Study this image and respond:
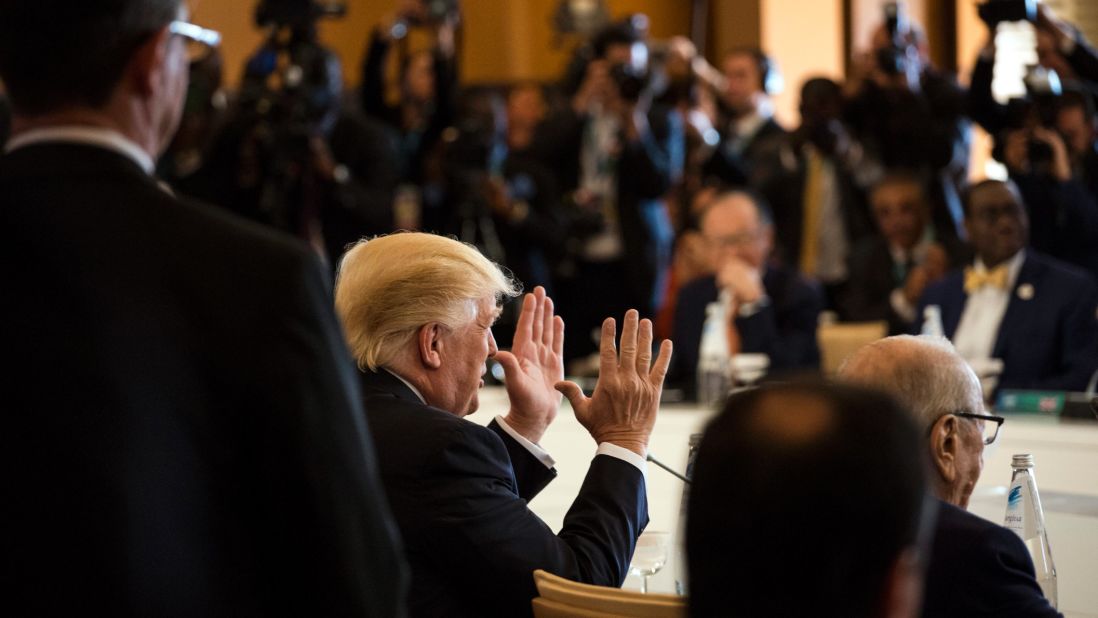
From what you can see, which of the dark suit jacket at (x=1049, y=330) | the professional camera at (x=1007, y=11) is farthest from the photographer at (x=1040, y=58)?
the dark suit jacket at (x=1049, y=330)

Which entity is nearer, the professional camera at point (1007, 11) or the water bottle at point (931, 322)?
the water bottle at point (931, 322)

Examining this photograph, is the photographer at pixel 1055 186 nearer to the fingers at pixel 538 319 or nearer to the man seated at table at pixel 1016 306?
the man seated at table at pixel 1016 306

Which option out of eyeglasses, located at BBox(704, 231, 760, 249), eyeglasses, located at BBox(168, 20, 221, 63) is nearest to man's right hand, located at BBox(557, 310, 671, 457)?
eyeglasses, located at BBox(168, 20, 221, 63)

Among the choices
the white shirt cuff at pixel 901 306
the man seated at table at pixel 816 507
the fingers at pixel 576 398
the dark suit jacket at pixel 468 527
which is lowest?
the white shirt cuff at pixel 901 306

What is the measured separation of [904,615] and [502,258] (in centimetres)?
471

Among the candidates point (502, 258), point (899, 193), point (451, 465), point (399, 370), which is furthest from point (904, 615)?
point (502, 258)

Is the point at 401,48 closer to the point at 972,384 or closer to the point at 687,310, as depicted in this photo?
the point at 687,310

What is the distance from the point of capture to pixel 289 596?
1.04 metres

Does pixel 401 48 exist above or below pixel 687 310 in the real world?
above

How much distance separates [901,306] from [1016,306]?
726mm

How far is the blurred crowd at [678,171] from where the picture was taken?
457 cm

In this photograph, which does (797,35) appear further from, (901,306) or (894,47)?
(901,306)

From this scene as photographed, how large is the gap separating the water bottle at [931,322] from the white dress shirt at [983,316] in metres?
0.07

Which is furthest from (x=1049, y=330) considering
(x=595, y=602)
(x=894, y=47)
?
(x=595, y=602)
